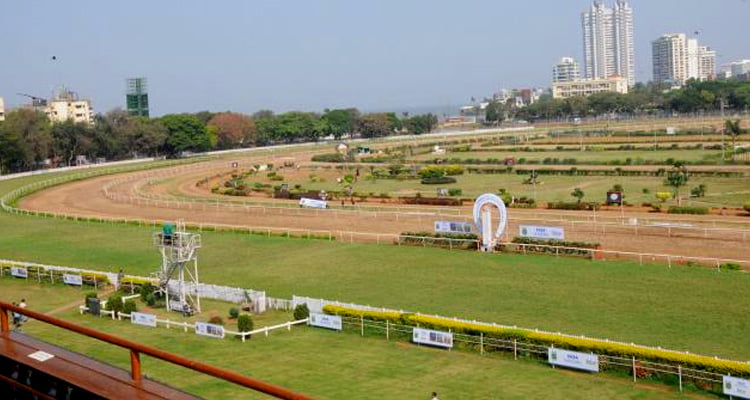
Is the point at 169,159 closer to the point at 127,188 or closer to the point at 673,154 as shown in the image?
the point at 127,188

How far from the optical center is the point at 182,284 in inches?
1102

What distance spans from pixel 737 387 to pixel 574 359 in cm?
368

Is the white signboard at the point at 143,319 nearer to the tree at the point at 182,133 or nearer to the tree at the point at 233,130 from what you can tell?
the tree at the point at 182,133

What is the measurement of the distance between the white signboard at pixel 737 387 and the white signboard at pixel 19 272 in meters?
27.1

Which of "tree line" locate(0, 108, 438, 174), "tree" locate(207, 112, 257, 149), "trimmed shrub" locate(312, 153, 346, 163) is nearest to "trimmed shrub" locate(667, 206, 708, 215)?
"trimmed shrub" locate(312, 153, 346, 163)

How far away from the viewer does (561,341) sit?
20953 mm

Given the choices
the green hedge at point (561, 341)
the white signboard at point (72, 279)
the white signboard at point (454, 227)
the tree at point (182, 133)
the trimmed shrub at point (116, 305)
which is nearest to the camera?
the green hedge at point (561, 341)

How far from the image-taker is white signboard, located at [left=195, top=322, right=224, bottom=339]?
24406 mm

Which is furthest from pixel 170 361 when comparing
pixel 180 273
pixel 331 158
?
pixel 331 158

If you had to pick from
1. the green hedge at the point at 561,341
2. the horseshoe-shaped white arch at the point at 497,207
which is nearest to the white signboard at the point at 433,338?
the green hedge at the point at 561,341

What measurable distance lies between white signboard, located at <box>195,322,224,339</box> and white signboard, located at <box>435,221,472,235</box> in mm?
16419

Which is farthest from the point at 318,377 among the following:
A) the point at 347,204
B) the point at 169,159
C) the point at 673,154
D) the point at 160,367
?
the point at 169,159

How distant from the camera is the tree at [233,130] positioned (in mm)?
125188

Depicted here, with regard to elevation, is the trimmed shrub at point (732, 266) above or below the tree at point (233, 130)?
below
